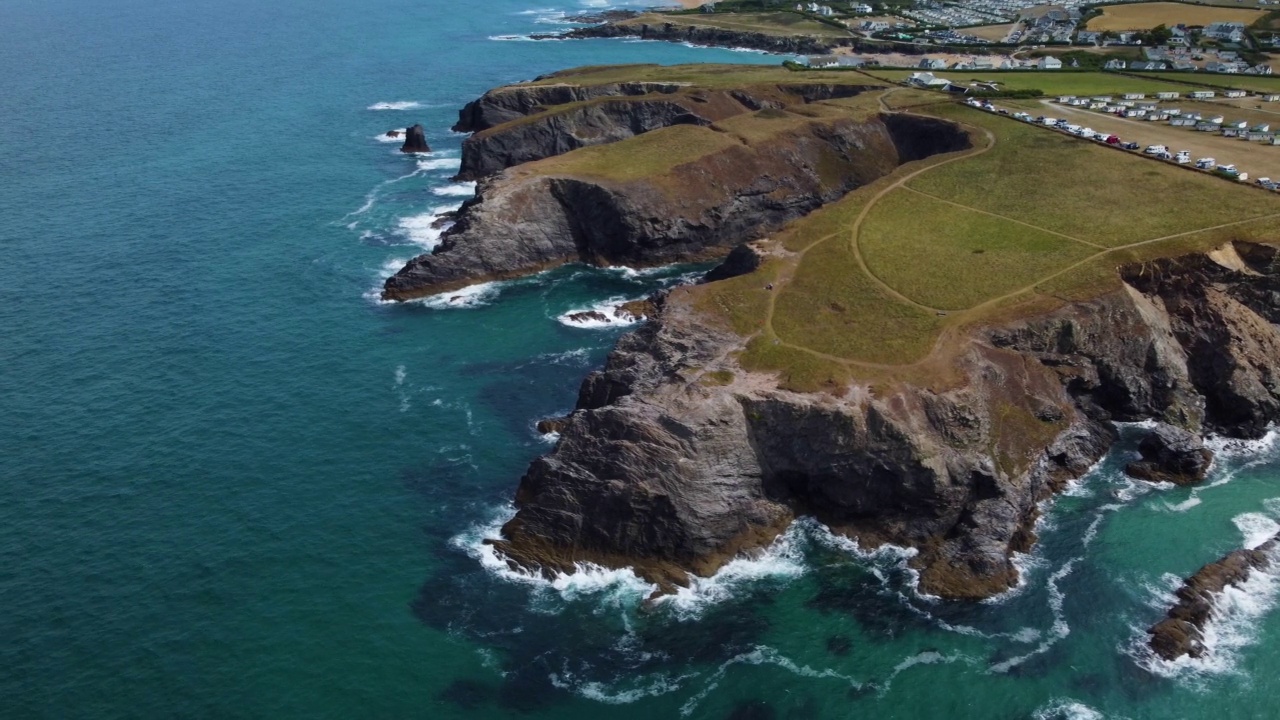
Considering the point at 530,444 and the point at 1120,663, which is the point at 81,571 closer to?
the point at 530,444

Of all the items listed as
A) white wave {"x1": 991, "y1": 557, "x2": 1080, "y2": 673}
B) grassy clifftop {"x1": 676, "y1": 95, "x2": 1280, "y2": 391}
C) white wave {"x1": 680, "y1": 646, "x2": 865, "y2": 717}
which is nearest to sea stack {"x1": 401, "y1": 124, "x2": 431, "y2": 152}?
grassy clifftop {"x1": 676, "y1": 95, "x2": 1280, "y2": 391}

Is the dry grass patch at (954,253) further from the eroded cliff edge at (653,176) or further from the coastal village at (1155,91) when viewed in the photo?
the coastal village at (1155,91)

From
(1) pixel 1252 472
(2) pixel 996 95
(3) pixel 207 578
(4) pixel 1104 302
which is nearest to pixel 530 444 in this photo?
(3) pixel 207 578

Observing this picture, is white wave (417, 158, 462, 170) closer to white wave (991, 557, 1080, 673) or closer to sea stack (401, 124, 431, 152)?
sea stack (401, 124, 431, 152)

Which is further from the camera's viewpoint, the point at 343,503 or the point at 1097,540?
the point at 343,503

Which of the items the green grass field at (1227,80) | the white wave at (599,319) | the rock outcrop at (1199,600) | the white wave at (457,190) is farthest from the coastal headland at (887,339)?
the green grass field at (1227,80)

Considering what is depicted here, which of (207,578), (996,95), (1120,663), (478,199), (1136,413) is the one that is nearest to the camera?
(1120,663)
